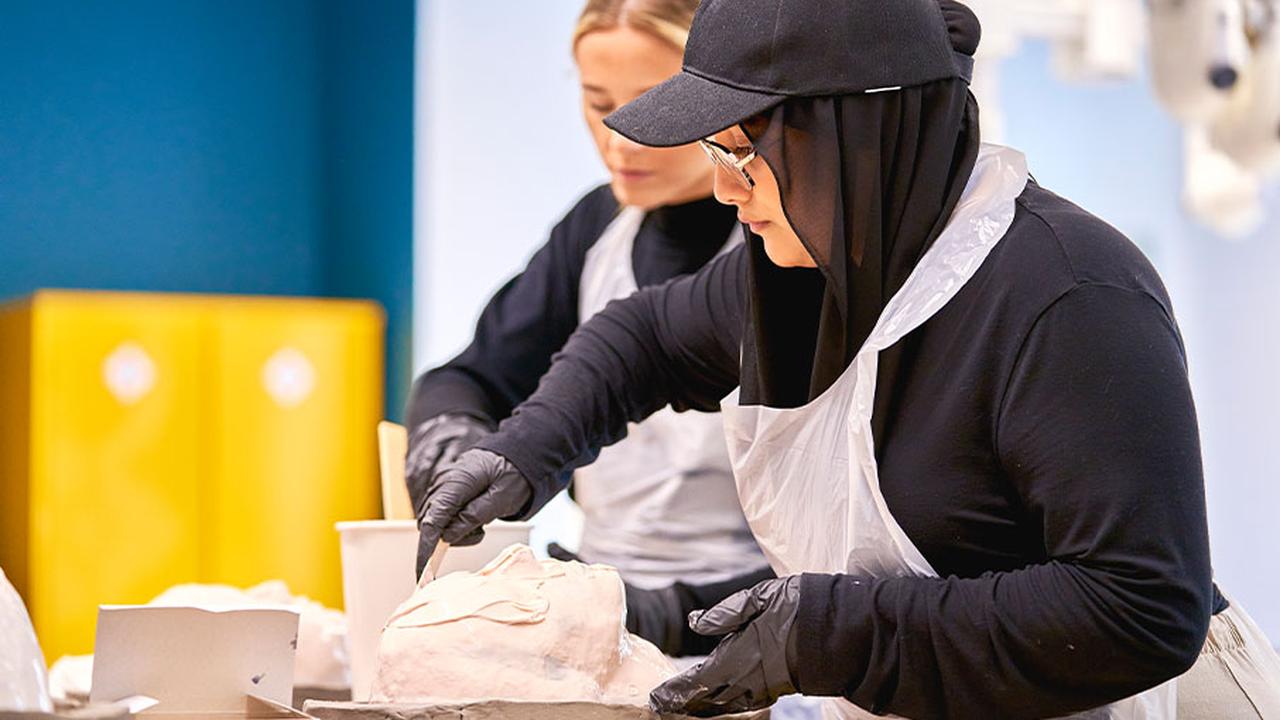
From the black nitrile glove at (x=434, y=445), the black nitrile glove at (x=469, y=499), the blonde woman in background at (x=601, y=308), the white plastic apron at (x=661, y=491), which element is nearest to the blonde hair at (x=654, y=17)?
the blonde woman in background at (x=601, y=308)

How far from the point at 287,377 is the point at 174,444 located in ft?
1.15

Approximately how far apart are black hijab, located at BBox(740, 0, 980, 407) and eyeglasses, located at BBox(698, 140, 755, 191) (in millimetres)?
29

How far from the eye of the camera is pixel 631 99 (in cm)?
207

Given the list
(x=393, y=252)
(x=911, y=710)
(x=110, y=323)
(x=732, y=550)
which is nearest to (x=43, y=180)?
(x=110, y=323)

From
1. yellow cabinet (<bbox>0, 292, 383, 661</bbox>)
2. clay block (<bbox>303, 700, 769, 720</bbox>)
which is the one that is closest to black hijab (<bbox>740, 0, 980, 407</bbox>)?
clay block (<bbox>303, 700, 769, 720</bbox>)

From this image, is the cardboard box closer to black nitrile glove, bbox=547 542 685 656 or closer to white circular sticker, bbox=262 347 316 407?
black nitrile glove, bbox=547 542 685 656

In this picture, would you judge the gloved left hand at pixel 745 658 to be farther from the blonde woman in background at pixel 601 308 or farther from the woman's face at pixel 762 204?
the blonde woman in background at pixel 601 308

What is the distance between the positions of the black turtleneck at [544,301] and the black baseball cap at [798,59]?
82 cm

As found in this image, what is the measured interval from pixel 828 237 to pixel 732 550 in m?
0.95

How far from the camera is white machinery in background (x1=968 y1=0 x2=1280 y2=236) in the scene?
375 centimetres

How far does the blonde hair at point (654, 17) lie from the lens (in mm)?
2047

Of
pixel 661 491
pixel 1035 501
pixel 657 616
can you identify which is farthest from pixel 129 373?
pixel 1035 501

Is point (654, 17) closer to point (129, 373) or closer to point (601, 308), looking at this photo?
point (601, 308)

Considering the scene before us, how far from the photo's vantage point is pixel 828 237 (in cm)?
135
